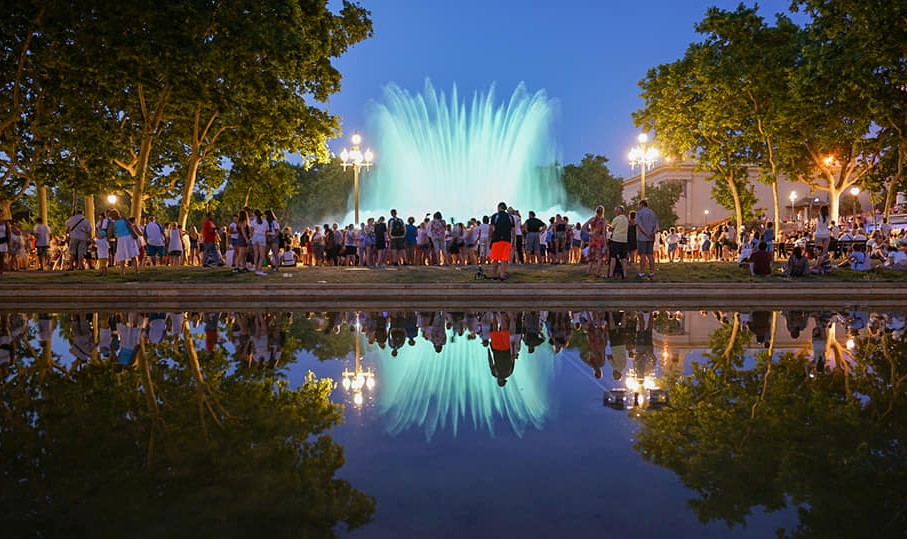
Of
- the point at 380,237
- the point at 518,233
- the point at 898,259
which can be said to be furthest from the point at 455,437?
the point at 898,259

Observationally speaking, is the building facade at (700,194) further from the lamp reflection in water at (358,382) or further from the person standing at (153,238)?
the lamp reflection in water at (358,382)

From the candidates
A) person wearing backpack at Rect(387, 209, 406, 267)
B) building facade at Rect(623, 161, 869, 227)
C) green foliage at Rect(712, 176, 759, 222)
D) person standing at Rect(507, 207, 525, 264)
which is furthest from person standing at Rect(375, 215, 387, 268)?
building facade at Rect(623, 161, 869, 227)

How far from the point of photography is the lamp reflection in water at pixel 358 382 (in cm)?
611

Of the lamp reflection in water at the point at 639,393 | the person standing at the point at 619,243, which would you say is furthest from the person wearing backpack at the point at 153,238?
the lamp reflection in water at the point at 639,393

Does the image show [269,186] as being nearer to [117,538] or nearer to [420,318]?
[420,318]

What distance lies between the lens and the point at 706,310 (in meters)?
13.5

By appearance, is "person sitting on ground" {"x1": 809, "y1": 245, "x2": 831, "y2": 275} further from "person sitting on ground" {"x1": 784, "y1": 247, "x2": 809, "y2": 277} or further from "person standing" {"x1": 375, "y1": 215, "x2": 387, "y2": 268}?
"person standing" {"x1": 375, "y1": 215, "x2": 387, "y2": 268}

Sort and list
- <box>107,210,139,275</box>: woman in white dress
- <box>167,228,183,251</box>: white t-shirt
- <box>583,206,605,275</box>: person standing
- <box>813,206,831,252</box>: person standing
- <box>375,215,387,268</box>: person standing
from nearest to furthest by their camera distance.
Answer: <box>583,206,605,275</box>: person standing, <box>107,210,139,275</box>: woman in white dress, <box>813,206,831,252</box>: person standing, <box>375,215,387,268</box>: person standing, <box>167,228,183,251</box>: white t-shirt

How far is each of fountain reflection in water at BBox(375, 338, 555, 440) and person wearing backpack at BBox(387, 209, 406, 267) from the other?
12.7 metres

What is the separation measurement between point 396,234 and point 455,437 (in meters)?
16.5

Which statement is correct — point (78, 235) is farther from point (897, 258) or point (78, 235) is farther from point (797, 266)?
point (897, 258)

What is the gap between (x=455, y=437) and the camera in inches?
191

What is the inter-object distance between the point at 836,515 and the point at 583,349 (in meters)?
5.17

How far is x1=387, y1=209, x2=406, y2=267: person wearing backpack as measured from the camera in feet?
68.7
